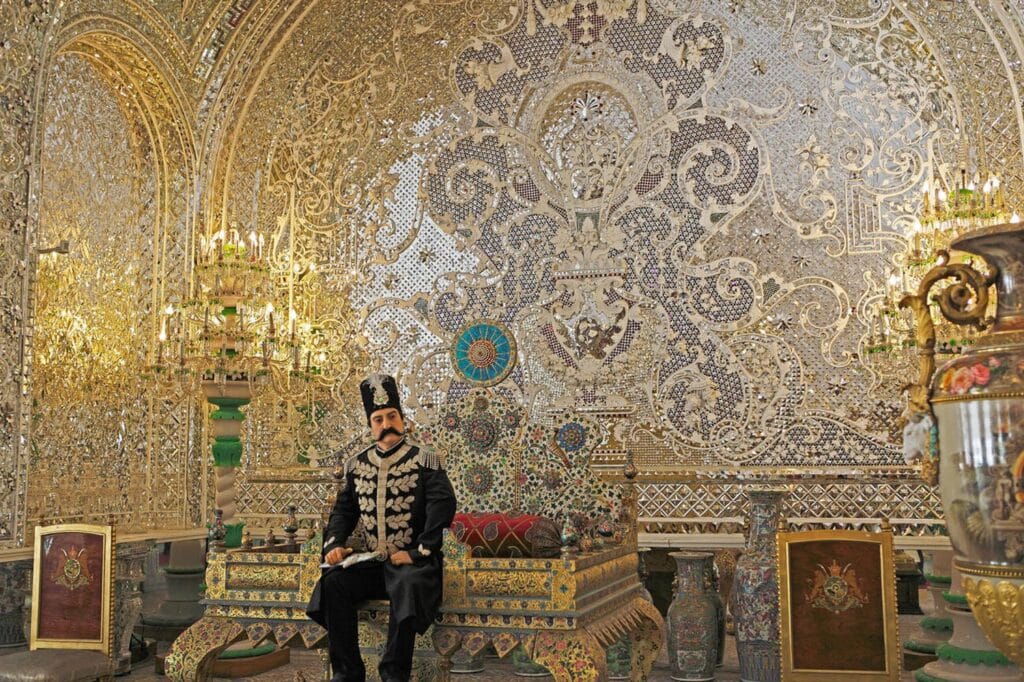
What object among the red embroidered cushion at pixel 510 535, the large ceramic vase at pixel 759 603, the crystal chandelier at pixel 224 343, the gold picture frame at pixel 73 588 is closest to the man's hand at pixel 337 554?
the red embroidered cushion at pixel 510 535

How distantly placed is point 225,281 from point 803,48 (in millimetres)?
4553

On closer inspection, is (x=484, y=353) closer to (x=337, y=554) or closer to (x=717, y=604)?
(x=717, y=604)

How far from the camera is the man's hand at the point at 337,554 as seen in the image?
424cm

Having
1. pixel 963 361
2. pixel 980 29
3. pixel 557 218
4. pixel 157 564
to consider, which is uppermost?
pixel 980 29

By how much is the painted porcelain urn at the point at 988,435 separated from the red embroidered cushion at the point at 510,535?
195cm

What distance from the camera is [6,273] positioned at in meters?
5.94

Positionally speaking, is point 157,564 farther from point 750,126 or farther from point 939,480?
point 939,480

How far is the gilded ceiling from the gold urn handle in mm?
3835

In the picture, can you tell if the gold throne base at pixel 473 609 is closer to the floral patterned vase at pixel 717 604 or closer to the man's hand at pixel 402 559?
the man's hand at pixel 402 559

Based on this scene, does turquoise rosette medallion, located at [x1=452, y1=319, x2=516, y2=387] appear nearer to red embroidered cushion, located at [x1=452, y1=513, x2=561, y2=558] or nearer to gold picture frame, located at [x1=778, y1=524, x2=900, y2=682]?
red embroidered cushion, located at [x1=452, y1=513, x2=561, y2=558]

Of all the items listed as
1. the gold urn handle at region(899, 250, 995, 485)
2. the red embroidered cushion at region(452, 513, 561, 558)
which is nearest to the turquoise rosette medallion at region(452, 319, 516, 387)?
the red embroidered cushion at region(452, 513, 561, 558)

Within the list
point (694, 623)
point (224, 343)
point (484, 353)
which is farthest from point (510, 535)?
point (484, 353)

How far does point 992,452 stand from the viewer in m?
3.15

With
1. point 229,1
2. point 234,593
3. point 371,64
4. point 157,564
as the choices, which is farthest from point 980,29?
point 157,564
